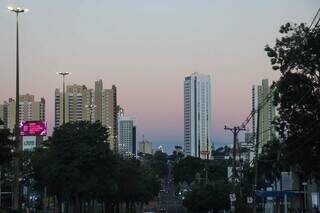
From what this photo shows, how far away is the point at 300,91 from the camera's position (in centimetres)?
4056

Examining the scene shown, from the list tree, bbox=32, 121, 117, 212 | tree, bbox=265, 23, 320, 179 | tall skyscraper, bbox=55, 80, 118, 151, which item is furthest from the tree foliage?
tall skyscraper, bbox=55, 80, 118, 151

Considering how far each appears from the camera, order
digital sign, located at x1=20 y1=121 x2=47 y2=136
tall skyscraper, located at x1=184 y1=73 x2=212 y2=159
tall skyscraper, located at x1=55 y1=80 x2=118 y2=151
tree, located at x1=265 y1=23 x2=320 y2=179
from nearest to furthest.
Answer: tree, located at x1=265 y1=23 x2=320 y2=179 → digital sign, located at x1=20 y1=121 x2=47 y2=136 → tall skyscraper, located at x1=55 y1=80 x2=118 y2=151 → tall skyscraper, located at x1=184 y1=73 x2=212 y2=159

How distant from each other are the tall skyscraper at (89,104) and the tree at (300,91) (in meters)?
80.3

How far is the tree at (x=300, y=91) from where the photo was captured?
39.9 m

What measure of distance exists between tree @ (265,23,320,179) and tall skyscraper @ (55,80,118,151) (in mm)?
80319

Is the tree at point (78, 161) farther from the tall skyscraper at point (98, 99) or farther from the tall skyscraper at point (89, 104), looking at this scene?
the tall skyscraper at point (98, 99)

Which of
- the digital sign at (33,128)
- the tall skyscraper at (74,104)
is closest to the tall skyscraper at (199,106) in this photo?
the tall skyscraper at (74,104)

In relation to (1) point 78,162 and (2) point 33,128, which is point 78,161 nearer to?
(1) point 78,162

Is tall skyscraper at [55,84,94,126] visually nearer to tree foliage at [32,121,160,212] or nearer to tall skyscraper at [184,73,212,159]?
tall skyscraper at [184,73,212,159]

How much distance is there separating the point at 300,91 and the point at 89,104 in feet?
Result: 275

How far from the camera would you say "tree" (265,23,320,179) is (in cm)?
3988

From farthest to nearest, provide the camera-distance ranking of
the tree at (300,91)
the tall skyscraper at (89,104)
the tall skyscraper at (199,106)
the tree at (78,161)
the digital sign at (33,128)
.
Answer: the tall skyscraper at (199,106)
the tall skyscraper at (89,104)
the digital sign at (33,128)
the tree at (78,161)
the tree at (300,91)

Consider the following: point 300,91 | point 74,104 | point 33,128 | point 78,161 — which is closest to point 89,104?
point 74,104

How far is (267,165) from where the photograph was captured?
96312 mm
